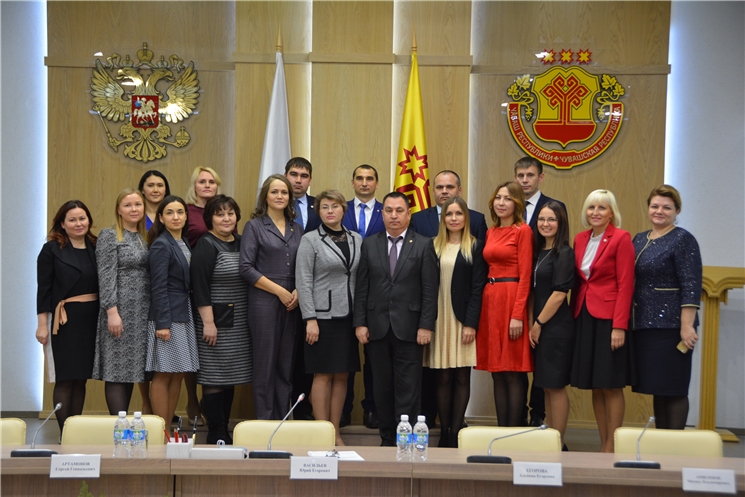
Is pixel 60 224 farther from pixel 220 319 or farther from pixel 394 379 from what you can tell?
pixel 394 379

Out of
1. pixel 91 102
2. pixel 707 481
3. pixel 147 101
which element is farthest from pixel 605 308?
pixel 91 102

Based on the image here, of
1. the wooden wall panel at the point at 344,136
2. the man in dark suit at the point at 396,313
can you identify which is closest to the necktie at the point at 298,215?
the man in dark suit at the point at 396,313

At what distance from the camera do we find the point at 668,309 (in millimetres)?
3807

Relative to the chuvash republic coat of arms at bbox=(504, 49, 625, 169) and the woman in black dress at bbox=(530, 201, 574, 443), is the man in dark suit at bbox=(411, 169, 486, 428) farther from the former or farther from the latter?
the chuvash republic coat of arms at bbox=(504, 49, 625, 169)

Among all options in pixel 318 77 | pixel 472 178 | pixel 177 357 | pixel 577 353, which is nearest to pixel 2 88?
pixel 318 77

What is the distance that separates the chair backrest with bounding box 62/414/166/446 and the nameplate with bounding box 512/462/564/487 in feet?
4.61

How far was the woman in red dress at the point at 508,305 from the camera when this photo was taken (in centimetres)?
406

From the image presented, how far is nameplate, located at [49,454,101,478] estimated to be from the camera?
2168 millimetres

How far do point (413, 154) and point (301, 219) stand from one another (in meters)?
1.12

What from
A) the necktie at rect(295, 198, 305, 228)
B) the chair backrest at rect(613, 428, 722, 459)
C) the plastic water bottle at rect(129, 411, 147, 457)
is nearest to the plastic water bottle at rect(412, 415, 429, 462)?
the chair backrest at rect(613, 428, 722, 459)

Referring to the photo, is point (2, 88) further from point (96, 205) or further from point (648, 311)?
point (648, 311)

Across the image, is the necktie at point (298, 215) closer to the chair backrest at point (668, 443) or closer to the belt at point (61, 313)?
the belt at point (61, 313)

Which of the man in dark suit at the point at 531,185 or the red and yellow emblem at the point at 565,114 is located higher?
the red and yellow emblem at the point at 565,114

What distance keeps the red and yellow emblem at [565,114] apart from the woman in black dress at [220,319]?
2.56m
